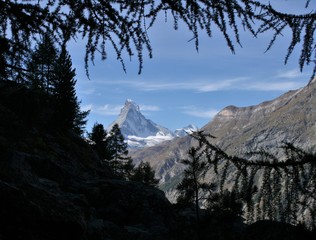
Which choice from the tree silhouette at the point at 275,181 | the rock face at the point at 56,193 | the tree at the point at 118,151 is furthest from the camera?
the tree at the point at 118,151

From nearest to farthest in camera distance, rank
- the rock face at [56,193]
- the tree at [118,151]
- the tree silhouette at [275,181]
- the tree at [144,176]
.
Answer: the tree silhouette at [275,181] < the rock face at [56,193] < the tree at [144,176] < the tree at [118,151]

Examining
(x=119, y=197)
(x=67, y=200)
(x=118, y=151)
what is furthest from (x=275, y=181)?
(x=118, y=151)

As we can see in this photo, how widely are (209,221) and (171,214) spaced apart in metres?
10.2

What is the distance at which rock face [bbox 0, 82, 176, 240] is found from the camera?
290 inches

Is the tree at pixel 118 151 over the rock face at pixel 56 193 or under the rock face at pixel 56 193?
over

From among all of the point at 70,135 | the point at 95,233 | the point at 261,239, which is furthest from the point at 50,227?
the point at 70,135

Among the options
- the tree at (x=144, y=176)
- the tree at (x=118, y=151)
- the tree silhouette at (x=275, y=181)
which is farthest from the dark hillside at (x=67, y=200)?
the tree at (x=118, y=151)

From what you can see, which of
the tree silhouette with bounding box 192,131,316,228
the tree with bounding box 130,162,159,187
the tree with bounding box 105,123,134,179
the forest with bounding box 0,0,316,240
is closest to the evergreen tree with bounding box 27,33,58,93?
the forest with bounding box 0,0,316,240

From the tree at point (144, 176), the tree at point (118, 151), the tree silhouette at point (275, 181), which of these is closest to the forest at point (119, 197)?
the tree silhouette at point (275, 181)

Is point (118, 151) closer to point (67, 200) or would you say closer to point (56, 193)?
point (56, 193)

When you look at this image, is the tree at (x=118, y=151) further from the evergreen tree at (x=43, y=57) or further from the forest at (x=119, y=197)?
the evergreen tree at (x=43, y=57)

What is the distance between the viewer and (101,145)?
49.2 meters

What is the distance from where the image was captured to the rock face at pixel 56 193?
736cm

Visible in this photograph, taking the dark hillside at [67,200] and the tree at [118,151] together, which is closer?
→ the dark hillside at [67,200]
